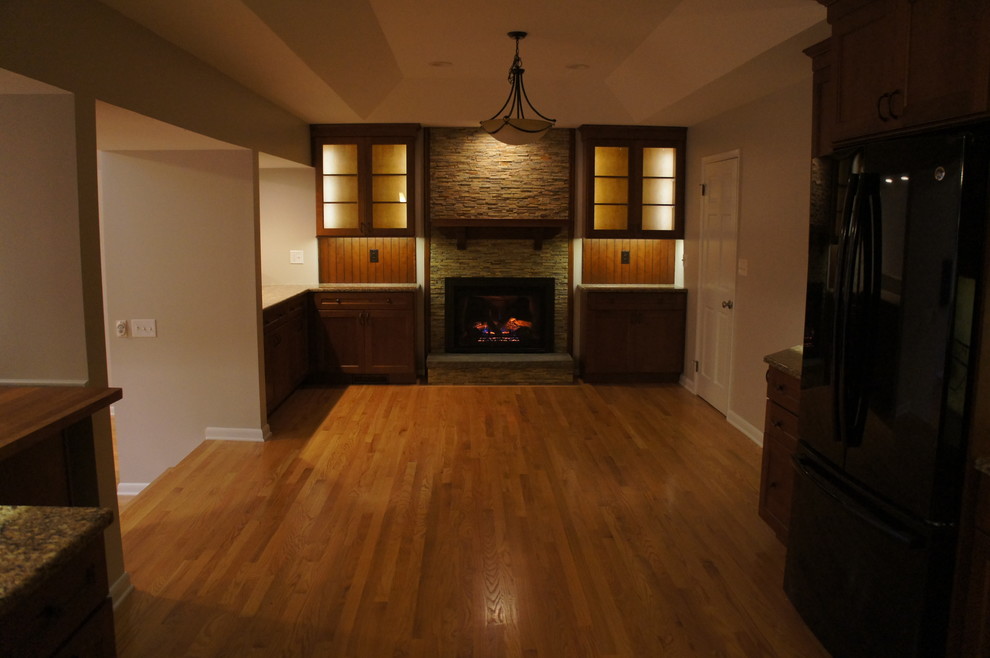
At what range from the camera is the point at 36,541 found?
1325 mm

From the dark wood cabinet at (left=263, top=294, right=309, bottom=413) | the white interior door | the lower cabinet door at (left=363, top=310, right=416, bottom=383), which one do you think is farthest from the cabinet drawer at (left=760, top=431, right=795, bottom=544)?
the lower cabinet door at (left=363, top=310, right=416, bottom=383)

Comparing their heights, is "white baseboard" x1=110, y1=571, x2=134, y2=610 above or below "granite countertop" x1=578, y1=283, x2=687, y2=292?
below

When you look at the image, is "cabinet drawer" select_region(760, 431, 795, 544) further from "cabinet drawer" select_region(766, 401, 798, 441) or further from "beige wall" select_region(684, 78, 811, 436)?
"beige wall" select_region(684, 78, 811, 436)

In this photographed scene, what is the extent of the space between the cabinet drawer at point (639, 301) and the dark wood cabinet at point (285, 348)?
2.62 metres

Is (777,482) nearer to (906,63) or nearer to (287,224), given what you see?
(906,63)

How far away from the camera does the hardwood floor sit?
8.43ft

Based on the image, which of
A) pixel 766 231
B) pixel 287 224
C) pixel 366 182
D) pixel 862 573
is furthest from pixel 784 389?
pixel 287 224

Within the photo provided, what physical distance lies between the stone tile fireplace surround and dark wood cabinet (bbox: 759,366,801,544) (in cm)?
317

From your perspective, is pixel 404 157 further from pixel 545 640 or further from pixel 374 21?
pixel 545 640

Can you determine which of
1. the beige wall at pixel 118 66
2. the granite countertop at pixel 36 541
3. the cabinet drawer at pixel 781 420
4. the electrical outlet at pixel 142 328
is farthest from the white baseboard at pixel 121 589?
the cabinet drawer at pixel 781 420

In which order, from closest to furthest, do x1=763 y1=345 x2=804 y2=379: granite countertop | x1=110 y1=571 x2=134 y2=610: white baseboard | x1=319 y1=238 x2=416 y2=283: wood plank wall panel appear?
x1=110 y1=571 x2=134 y2=610: white baseboard < x1=763 y1=345 x2=804 y2=379: granite countertop < x1=319 y1=238 x2=416 y2=283: wood plank wall panel

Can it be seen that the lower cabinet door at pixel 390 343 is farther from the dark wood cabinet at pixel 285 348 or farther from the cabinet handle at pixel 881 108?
the cabinet handle at pixel 881 108

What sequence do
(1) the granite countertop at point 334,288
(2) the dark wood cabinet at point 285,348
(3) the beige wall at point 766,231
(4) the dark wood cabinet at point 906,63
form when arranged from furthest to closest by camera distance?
(1) the granite countertop at point 334,288
(2) the dark wood cabinet at point 285,348
(3) the beige wall at point 766,231
(4) the dark wood cabinet at point 906,63

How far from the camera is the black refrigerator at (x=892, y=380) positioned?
6.32 ft
